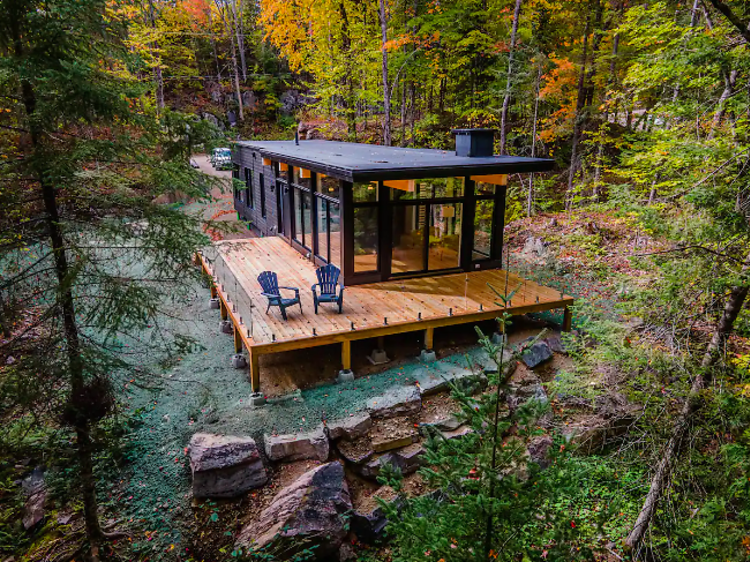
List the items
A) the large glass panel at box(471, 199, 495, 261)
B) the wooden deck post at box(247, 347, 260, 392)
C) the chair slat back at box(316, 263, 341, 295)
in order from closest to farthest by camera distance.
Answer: the wooden deck post at box(247, 347, 260, 392) → the chair slat back at box(316, 263, 341, 295) → the large glass panel at box(471, 199, 495, 261)

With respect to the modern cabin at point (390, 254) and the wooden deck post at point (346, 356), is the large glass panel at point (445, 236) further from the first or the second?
the wooden deck post at point (346, 356)

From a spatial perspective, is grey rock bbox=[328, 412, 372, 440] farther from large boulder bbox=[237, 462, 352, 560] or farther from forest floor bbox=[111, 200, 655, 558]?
large boulder bbox=[237, 462, 352, 560]

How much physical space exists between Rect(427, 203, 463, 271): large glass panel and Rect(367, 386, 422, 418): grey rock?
399 centimetres

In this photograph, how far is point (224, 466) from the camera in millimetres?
5941

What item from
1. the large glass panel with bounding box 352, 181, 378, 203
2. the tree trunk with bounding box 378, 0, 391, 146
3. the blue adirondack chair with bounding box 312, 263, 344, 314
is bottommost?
the blue adirondack chair with bounding box 312, 263, 344, 314

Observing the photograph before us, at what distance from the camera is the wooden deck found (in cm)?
796

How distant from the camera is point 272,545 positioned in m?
5.20

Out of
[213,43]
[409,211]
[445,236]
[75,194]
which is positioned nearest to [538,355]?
[445,236]

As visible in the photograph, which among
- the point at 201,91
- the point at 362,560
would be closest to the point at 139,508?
the point at 362,560

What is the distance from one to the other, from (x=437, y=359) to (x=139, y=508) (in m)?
5.17

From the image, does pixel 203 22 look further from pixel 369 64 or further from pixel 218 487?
pixel 218 487

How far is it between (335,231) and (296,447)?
17.4 feet

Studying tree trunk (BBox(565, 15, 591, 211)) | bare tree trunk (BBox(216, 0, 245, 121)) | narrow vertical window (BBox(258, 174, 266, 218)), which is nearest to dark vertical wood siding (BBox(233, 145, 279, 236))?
narrow vertical window (BBox(258, 174, 266, 218))

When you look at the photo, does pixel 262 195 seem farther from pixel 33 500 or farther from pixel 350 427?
pixel 33 500
